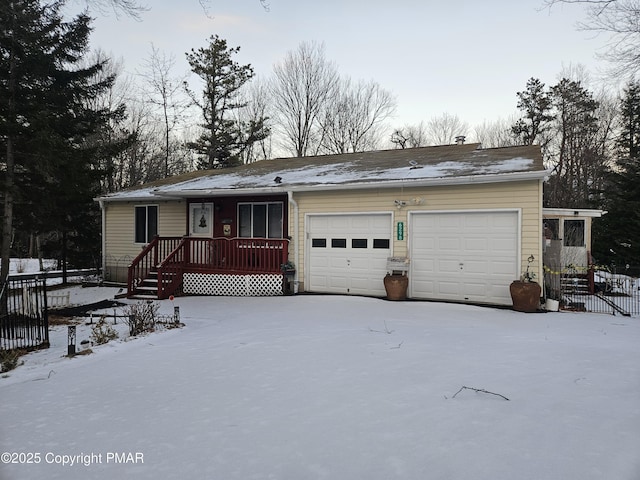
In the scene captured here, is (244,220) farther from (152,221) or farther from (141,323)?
(141,323)

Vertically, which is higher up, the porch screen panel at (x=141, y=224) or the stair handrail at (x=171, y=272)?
the porch screen panel at (x=141, y=224)

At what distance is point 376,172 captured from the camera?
36.8 feet

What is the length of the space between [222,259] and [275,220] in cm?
198

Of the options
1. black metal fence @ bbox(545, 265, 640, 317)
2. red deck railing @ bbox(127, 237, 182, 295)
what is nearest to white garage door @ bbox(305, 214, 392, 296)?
black metal fence @ bbox(545, 265, 640, 317)

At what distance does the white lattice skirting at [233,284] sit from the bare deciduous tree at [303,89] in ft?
57.9

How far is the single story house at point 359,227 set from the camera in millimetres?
9031

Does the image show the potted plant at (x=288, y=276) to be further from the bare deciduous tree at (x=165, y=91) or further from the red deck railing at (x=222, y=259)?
the bare deciduous tree at (x=165, y=91)

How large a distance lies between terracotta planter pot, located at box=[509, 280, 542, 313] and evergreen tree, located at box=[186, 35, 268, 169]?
22754 millimetres

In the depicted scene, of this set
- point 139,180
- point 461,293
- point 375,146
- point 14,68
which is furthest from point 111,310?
point 375,146

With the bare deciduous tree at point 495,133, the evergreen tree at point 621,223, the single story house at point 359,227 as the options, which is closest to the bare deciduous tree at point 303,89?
the bare deciduous tree at point 495,133

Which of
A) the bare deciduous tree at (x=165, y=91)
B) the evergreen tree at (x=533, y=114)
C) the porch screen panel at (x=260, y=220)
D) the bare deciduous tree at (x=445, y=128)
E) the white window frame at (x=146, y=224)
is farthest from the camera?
the bare deciduous tree at (x=445, y=128)

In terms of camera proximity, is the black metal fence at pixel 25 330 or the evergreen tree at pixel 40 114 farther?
the evergreen tree at pixel 40 114

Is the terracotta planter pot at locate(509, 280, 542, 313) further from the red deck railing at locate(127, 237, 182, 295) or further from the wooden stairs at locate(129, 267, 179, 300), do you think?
the red deck railing at locate(127, 237, 182, 295)

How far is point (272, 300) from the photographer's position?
10109mm
